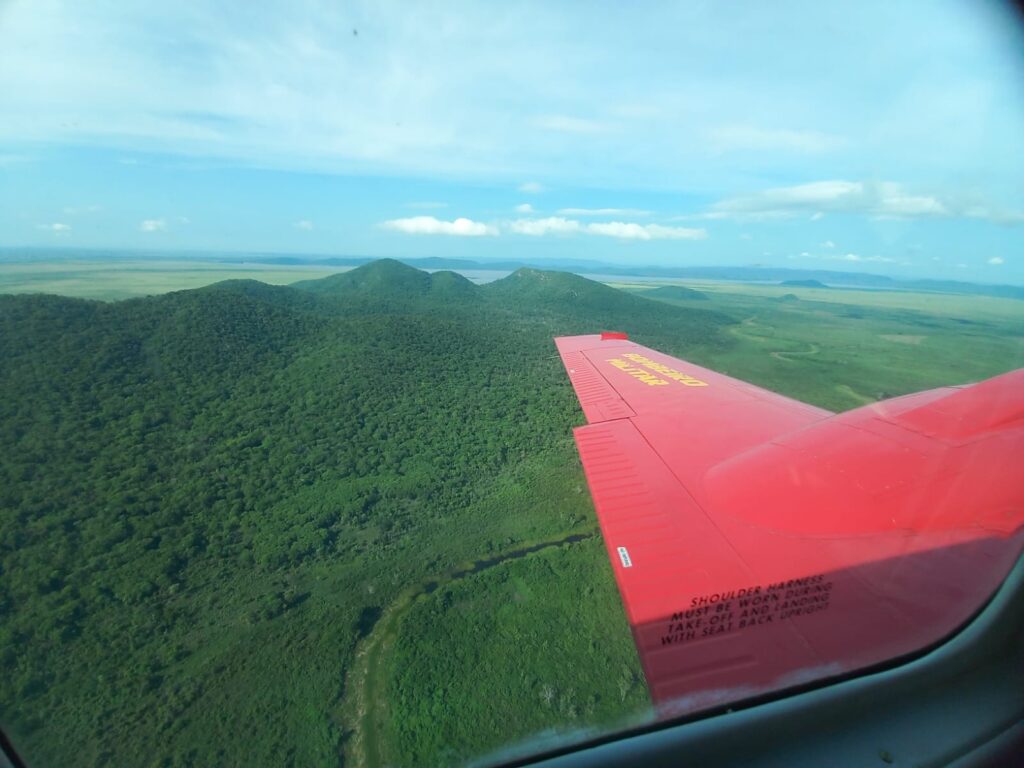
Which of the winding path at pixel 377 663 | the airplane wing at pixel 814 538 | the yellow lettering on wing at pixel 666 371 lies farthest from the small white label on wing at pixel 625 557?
the yellow lettering on wing at pixel 666 371

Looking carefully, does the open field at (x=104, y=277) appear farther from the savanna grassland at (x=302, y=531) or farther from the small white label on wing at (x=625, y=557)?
the small white label on wing at (x=625, y=557)

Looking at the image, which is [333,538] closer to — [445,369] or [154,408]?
[154,408]

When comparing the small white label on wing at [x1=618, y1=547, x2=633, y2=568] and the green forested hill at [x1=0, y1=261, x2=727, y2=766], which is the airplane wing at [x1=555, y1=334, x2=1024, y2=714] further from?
the green forested hill at [x1=0, y1=261, x2=727, y2=766]

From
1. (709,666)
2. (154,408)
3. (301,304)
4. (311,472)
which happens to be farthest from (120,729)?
(301,304)

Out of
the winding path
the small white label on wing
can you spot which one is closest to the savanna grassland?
the winding path

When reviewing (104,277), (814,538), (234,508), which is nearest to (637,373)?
(814,538)

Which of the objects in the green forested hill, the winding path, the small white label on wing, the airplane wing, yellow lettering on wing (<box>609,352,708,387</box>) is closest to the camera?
the airplane wing

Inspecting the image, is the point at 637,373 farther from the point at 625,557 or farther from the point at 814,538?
the point at 625,557
